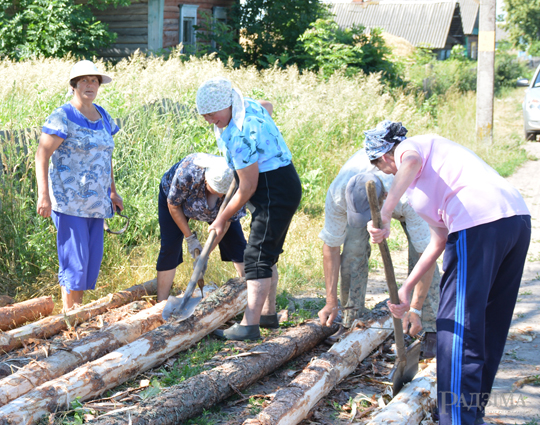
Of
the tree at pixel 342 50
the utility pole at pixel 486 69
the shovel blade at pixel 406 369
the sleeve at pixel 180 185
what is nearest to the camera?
the shovel blade at pixel 406 369

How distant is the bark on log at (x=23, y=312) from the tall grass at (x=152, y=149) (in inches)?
22.9

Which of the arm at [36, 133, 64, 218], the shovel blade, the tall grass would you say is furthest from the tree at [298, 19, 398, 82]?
the shovel blade

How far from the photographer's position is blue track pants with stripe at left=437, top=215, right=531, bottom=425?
2447 millimetres

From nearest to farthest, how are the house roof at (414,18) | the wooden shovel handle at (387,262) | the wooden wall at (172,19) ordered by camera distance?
the wooden shovel handle at (387,262), the wooden wall at (172,19), the house roof at (414,18)

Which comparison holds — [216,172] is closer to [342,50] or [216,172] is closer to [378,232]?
[378,232]

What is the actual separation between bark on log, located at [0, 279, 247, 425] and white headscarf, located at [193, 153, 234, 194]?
0.87 metres

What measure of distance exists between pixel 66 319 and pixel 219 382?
1381 mm

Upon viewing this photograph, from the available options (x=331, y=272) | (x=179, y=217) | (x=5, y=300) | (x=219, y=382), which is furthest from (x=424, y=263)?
(x=5, y=300)

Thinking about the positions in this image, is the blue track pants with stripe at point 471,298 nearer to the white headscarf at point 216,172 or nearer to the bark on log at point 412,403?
the bark on log at point 412,403

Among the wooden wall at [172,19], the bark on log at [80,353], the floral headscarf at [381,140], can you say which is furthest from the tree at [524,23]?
the bark on log at [80,353]

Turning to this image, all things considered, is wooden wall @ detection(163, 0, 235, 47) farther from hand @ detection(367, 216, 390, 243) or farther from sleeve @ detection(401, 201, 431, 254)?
hand @ detection(367, 216, 390, 243)

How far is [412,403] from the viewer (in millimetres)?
2906

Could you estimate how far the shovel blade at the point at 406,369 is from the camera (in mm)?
3111

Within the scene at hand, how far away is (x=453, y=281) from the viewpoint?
2533 mm
